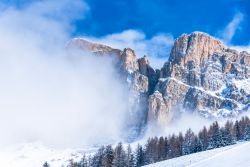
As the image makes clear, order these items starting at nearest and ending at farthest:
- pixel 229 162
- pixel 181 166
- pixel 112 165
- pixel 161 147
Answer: pixel 229 162 → pixel 181 166 → pixel 112 165 → pixel 161 147

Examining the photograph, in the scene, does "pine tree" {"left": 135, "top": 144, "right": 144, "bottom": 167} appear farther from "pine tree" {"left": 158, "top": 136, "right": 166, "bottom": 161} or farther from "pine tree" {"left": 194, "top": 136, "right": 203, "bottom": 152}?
"pine tree" {"left": 194, "top": 136, "right": 203, "bottom": 152}

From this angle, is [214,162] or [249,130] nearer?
[214,162]

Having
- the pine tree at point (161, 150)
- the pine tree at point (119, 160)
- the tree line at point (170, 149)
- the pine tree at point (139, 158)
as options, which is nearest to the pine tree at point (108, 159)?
the tree line at point (170, 149)

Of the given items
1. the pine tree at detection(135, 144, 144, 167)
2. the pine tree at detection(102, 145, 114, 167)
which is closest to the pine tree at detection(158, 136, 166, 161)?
the pine tree at detection(135, 144, 144, 167)

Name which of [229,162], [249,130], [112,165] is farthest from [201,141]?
[229,162]

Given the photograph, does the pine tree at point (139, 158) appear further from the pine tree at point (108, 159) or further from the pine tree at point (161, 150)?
the pine tree at point (108, 159)

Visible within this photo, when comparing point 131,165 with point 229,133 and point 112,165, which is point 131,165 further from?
point 229,133

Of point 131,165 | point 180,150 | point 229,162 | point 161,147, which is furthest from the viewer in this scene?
point 161,147

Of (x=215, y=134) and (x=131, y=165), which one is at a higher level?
(x=215, y=134)

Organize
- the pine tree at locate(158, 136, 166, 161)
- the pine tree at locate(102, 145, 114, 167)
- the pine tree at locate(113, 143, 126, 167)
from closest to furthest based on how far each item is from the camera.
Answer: the pine tree at locate(113, 143, 126, 167), the pine tree at locate(102, 145, 114, 167), the pine tree at locate(158, 136, 166, 161)

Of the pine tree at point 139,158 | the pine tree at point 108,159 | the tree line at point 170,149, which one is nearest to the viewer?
the pine tree at point 108,159

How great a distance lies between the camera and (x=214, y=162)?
41.9 m

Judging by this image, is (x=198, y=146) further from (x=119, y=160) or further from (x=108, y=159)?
(x=108, y=159)

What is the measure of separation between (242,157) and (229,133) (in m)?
81.3
